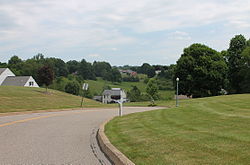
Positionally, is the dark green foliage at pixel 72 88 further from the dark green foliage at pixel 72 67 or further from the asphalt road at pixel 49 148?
the asphalt road at pixel 49 148

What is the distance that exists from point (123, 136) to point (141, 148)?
8.36 ft

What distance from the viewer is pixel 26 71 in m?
116

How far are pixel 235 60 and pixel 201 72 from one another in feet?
33.6

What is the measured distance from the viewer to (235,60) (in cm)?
6700

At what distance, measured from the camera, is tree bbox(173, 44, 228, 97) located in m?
61.7

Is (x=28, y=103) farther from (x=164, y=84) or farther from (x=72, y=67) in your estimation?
(x=72, y=67)

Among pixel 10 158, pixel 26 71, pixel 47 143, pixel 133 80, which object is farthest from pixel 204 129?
pixel 133 80

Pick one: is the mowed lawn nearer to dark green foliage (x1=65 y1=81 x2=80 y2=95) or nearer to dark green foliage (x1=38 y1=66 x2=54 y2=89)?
dark green foliage (x1=38 y1=66 x2=54 y2=89)

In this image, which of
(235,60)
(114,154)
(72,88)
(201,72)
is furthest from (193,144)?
(72,88)

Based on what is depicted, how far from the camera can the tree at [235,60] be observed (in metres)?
65.6

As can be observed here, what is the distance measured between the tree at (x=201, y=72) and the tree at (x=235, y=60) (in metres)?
3.72

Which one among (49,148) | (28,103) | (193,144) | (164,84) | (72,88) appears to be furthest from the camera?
(164,84)

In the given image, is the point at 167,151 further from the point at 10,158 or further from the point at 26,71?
the point at 26,71

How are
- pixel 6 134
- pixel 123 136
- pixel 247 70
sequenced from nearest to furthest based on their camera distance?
1. pixel 123 136
2. pixel 6 134
3. pixel 247 70
